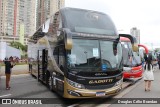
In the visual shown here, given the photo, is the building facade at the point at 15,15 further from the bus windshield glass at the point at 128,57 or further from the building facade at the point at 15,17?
the bus windshield glass at the point at 128,57

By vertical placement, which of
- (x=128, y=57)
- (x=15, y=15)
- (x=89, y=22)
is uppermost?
(x=15, y=15)

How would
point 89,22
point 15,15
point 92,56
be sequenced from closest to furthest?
point 92,56, point 89,22, point 15,15

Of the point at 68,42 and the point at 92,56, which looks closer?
the point at 68,42

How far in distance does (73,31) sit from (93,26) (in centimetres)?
101

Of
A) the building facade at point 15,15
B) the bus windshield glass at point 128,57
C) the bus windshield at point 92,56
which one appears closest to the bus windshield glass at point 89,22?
the bus windshield at point 92,56

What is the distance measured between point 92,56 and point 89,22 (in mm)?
1506

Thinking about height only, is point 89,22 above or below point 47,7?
below

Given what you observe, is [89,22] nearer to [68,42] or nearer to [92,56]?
[92,56]

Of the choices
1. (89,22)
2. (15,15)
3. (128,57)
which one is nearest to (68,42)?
(89,22)

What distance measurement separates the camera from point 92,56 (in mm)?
9375

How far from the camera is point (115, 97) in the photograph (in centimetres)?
1077

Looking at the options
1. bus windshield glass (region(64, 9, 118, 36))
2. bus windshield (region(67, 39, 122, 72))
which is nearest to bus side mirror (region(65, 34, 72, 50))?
bus windshield (region(67, 39, 122, 72))

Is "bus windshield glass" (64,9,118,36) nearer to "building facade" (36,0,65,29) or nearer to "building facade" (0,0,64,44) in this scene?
"building facade" (36,0,65,29)

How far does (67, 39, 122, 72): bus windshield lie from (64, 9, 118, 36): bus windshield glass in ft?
1.70
